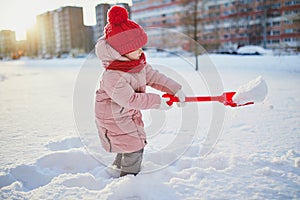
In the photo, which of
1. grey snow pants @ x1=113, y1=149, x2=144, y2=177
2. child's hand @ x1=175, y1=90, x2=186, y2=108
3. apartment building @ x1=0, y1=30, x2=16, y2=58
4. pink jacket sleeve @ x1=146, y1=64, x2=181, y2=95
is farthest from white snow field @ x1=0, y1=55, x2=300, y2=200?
apartment building @ x1=0, y1=30, x2=16, y2=58

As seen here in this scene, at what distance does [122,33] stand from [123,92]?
0.39 m

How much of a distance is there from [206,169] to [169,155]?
1.61 ft

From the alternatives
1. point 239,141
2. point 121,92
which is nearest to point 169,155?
point 239,141

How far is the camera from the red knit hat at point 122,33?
178cm

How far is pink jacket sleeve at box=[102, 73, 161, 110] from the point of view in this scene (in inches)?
68.0

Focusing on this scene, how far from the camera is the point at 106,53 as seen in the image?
1.79 meters

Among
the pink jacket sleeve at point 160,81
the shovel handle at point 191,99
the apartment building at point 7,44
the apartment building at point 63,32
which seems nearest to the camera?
the shovel handle at point 191,99

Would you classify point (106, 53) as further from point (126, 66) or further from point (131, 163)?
point (131, 163)

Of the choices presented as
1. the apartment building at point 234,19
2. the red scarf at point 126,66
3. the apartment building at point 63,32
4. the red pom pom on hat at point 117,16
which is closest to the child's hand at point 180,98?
the red scarf at point 126,66

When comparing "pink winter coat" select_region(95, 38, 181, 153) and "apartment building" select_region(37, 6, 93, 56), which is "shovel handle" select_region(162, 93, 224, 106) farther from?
"apartment building" select_region(37, 6, 93, 56)

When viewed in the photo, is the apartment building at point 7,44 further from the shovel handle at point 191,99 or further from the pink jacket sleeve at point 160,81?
the shovel handle at point 191,99

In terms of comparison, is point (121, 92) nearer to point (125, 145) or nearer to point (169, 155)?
point (125, 145)

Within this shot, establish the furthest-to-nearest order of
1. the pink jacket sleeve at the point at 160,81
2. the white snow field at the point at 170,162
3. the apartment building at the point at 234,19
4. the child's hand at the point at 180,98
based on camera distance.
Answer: the apartment building at the point at 234,19
the pink jacket sleeve at the point at 160,81
the child's hand at the point at 180,98
the white snow field at the point at 170,162

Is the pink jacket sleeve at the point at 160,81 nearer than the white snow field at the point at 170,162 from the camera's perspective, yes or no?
No
